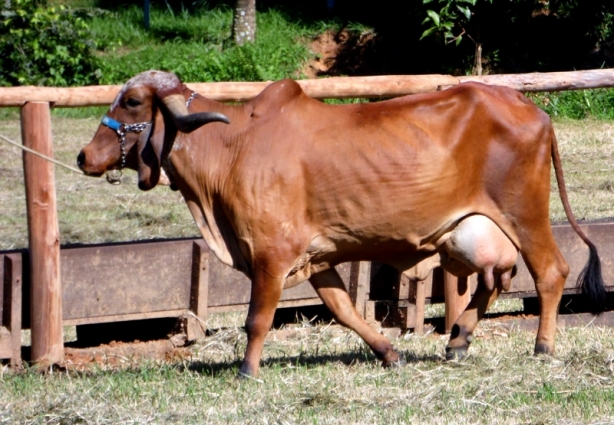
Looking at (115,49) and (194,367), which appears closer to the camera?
(194,367)

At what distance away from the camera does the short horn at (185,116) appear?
5.61 meters

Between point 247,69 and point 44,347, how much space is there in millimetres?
9795

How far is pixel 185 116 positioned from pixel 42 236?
1.51 metres

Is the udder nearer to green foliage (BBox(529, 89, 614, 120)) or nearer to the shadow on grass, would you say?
the shadow on grass

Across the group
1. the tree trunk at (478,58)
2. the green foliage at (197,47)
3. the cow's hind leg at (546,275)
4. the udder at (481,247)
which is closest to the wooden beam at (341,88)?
the udder at (481,247)

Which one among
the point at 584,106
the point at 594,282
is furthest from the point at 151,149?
the point at 584,106

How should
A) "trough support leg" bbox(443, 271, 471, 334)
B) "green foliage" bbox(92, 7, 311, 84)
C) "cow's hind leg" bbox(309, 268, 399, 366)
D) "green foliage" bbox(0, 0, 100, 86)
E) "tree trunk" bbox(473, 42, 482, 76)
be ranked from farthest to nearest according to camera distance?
"green foliage" bbox(92, 7, 311, 84), "green foliage" bbox(0, 0, 100, 86), "tree trunk" bbox(473, 42, 482, 76), "trough support leg" bbox(443, 271, 471, 334), "cow's hind leg" bbox(309, 268, 399, 366)

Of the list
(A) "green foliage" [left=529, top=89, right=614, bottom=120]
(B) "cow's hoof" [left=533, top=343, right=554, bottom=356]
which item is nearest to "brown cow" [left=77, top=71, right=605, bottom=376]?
(B) "cow's hoof" [left=533, top=343, right=554, bottom=356]

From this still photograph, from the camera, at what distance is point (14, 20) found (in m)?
16.1

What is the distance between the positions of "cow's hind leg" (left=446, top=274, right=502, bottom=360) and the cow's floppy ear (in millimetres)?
1946

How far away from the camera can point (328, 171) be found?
5.80 meters

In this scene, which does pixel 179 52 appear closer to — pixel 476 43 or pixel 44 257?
pixel 476 43

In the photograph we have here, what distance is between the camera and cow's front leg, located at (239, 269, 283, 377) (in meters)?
5.78

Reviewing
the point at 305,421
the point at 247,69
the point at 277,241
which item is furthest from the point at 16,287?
the point at 247,69
